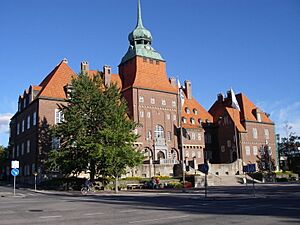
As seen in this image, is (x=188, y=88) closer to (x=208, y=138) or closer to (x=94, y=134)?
(x=208, y=138)

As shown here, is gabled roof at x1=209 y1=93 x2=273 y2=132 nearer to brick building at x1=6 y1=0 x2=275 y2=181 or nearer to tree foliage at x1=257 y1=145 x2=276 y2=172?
brick building at x1=6 y1=0 x2=275 y2=181

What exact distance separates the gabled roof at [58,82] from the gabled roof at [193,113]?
80.0ft

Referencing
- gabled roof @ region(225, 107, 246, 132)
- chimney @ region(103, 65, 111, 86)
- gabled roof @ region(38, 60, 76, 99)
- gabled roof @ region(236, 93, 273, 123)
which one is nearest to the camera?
gabled roof @ region(38, 60, 76, 99)

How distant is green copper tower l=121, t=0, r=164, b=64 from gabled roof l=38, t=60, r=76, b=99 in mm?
13342

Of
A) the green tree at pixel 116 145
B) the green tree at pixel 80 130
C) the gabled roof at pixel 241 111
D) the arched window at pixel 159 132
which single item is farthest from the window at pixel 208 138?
the green tree at pixel 80 130

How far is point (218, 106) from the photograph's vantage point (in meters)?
82.7

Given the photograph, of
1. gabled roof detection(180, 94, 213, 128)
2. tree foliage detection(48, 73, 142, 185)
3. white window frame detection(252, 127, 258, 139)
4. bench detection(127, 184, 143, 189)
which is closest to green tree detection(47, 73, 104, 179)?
tree foliage detection(48, 73, 142, 185)

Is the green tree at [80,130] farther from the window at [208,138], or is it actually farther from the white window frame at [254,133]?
the white window frame at [254,133]

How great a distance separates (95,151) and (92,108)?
6.68 metres

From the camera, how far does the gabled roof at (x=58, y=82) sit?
55125 millimetres

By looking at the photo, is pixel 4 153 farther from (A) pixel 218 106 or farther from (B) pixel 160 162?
(A) pixel 218 106

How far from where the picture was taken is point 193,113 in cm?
7575

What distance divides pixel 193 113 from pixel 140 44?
18.1 m

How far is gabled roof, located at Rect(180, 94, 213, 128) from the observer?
238ft
